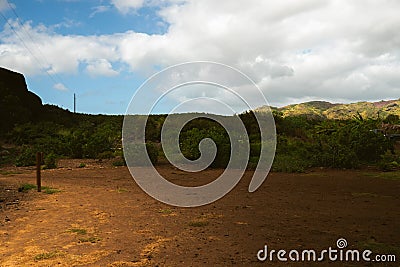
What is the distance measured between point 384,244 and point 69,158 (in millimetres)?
14427

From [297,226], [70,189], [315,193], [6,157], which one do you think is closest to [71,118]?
[6,157]

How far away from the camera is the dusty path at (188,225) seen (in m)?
3.95

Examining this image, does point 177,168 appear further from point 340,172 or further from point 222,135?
point 340,172

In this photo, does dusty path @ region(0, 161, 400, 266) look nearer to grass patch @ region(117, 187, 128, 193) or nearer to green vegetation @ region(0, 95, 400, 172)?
grass patch @ region(117, 187, 128, 193)

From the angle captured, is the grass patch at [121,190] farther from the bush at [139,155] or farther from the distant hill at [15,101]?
the distant hill at [15,101]

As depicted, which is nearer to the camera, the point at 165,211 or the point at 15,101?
the point at 165,211

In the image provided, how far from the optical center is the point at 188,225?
5.23 metres

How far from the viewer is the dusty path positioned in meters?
3.95

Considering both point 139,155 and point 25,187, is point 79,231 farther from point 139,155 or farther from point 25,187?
point 139,155

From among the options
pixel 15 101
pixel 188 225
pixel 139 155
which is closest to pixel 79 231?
pixel 188 225

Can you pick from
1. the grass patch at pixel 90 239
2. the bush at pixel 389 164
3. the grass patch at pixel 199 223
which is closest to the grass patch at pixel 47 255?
the grass patch at pixel 90 239

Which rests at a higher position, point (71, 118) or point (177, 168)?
point (71, 118)

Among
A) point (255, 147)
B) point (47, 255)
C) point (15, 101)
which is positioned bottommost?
point (47, 255)

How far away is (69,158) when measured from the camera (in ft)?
53.6
